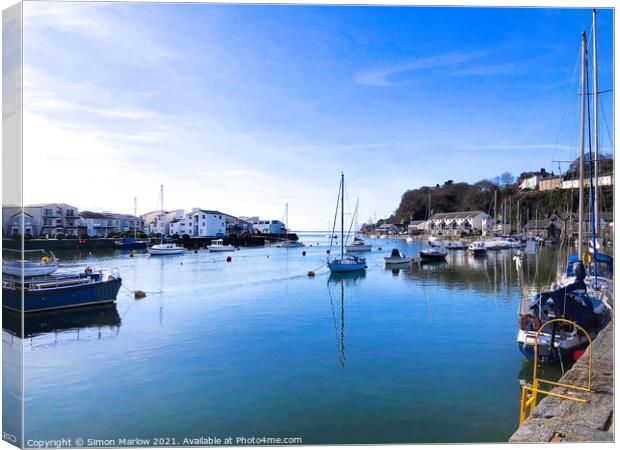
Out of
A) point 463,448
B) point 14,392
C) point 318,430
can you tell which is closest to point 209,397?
point 318,430

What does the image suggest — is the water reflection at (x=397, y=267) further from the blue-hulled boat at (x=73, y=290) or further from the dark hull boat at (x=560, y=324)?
the dark hull boat at (x=560, y=324)

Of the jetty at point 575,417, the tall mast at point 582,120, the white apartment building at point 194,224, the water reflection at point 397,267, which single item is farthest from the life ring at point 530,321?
the white apartment building at point 194,224

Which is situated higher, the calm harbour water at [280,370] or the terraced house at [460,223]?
the terraced house at [460,223]

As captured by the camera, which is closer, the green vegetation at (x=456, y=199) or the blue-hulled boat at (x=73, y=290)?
the blue-hulled boat at (x=73, y=290)

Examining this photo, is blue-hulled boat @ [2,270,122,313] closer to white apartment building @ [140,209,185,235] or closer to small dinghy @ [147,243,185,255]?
small dinghy @ [147,243,185,255]

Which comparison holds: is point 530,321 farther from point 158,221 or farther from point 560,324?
point 158,221

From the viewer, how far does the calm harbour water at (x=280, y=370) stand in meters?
4.13

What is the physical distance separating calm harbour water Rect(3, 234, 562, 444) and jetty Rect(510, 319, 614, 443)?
731 mm

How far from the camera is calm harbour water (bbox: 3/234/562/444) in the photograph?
4133mm

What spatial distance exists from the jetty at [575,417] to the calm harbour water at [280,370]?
73 centimetres

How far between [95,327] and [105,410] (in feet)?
17.4

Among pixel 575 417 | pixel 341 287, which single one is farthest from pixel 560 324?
pixel 341 287

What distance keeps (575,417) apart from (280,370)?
3654 mm

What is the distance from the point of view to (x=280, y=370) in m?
5.82
